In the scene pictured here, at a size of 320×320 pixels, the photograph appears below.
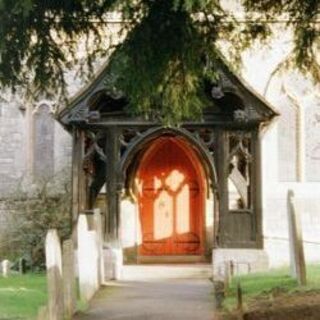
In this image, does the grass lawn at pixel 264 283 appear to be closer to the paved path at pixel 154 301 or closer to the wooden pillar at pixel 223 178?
the paved path at pixel 154 301

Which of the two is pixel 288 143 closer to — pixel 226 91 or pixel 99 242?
pixel 226 91

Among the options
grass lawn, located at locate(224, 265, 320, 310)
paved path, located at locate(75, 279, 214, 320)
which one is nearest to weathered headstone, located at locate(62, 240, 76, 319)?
paved path, located at locate(75, 279, 214, 320)

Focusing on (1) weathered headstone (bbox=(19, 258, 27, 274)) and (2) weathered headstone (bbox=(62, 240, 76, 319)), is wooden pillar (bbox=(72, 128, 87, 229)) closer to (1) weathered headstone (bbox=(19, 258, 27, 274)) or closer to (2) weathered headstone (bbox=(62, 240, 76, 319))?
(1) weathered headstone (bbox=(19, 258, 27, 274))

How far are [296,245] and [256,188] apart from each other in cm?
398

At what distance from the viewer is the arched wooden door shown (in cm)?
2277

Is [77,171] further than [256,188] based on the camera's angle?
No

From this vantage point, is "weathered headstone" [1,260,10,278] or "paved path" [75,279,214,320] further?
"weathered headstone" [1,260,10,278]

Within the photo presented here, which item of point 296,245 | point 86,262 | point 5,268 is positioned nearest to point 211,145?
point 296,245

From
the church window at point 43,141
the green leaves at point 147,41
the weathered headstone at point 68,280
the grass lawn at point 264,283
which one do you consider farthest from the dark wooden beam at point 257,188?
the church window at point 43,141

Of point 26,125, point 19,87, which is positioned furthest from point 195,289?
point 26,125

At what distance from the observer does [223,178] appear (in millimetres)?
19172

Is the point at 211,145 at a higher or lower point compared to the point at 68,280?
higher

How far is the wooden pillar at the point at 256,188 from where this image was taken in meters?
19.2

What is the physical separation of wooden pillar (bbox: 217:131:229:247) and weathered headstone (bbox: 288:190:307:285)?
9.65ft
